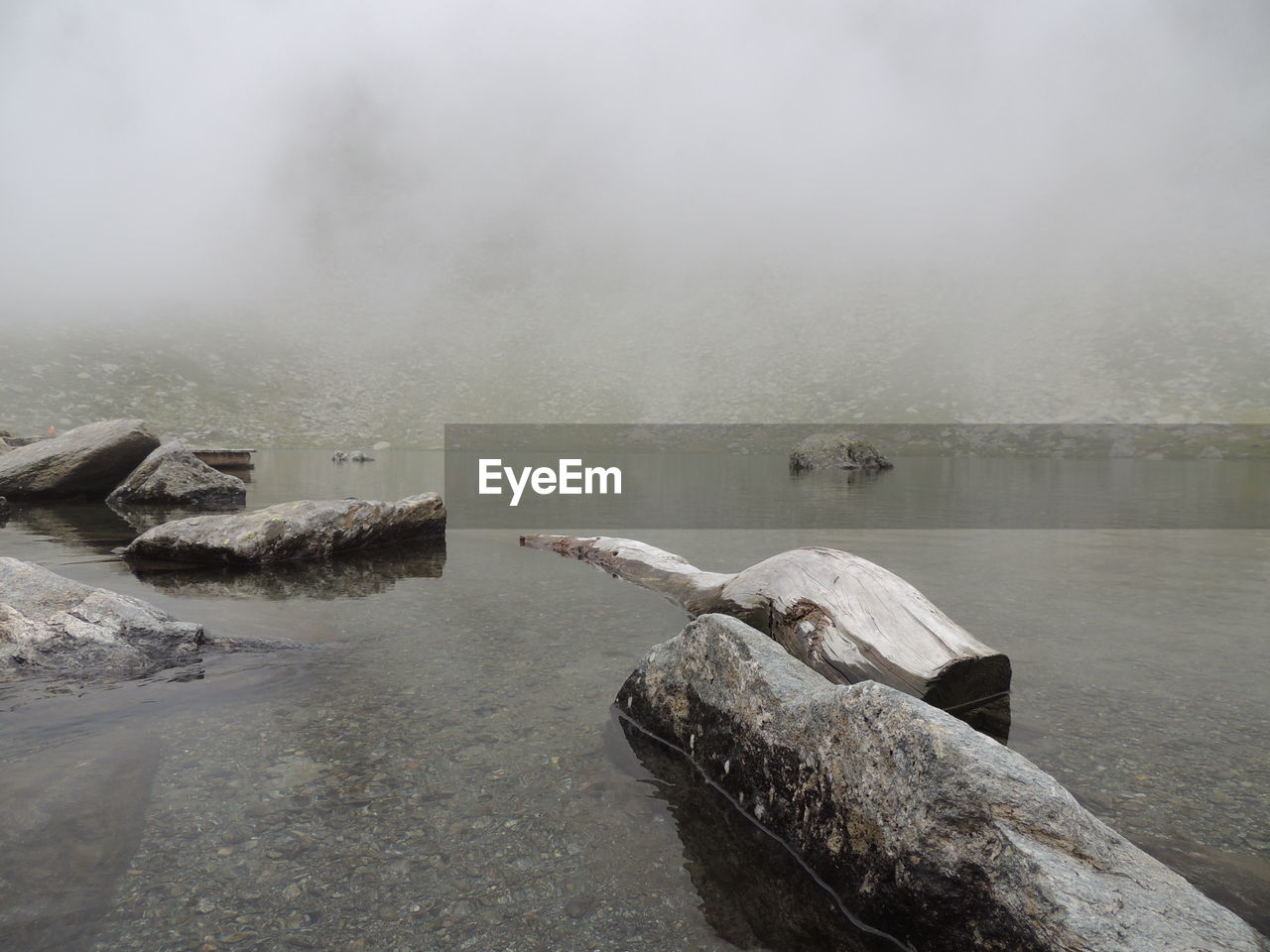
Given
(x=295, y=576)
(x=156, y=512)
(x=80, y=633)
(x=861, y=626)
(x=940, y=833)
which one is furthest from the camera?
(x=156, y=512)

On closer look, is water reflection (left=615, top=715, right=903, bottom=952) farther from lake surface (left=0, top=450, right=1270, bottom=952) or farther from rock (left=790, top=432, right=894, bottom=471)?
rock (left=790, top=432, right=894, bottom=471)

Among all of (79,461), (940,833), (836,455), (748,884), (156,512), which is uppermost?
(79,461)

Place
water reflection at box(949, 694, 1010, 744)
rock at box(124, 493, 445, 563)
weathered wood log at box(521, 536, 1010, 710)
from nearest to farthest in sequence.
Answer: water reflection at box(949, 694, 1010, 744)
weathered wood log at box(521, 536, 1010, 710)
rock at box(124, 493, 445, 563)

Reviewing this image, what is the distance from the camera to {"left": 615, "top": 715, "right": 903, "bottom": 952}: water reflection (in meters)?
3.51

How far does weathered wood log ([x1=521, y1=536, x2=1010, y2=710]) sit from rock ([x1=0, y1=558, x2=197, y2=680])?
5.90m

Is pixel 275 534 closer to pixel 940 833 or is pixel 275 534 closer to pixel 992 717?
pixel 992 717

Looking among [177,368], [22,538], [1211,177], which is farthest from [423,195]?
[22,538]

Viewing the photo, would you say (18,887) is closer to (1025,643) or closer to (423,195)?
(1025,643)

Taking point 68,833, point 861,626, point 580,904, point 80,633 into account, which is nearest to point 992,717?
point 861,626

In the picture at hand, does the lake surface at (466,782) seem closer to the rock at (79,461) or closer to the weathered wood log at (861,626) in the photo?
the weathered wood log at (861,626)

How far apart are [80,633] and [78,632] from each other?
22 millimetres

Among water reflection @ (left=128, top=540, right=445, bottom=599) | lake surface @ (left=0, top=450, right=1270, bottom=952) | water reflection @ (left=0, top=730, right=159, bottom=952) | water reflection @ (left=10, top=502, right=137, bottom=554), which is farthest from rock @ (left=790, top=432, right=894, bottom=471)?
water reflection @ (left=0, top=730, right=159, bottom=952)

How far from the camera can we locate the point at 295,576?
11.3 metres

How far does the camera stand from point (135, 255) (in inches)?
5531
